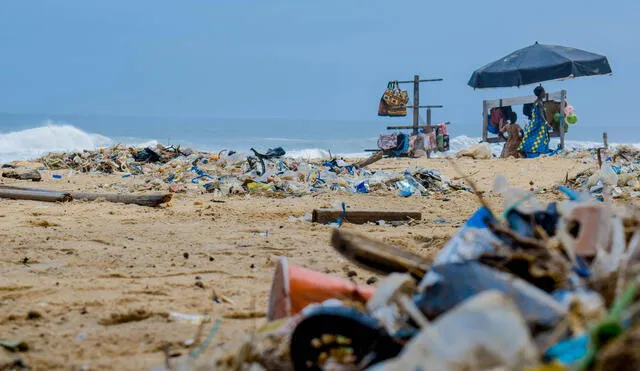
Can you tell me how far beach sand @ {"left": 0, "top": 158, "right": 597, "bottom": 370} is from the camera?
3107 mm

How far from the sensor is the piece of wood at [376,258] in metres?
2.22

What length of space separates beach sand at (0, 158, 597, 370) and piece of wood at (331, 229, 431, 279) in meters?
0.88

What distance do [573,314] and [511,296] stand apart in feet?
0.47

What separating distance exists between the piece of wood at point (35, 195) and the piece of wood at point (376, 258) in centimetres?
657

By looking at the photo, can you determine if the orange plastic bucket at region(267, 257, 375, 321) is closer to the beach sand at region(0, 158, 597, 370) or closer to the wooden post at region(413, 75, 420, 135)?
the beach sand at region(0, 158, 597, 370)

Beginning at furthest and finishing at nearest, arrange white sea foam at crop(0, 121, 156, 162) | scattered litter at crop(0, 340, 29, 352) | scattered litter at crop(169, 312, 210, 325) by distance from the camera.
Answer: white sea foam at crop(0, 121, 156, 162)
scattered litter at crop(169, 312, 210, 325)
scattered litter at crop(0, 340, 29, 352)

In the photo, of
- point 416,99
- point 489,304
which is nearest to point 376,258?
point 489,304

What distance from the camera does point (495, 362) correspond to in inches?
58.2

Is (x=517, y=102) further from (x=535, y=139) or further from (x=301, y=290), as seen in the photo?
(x=301, y=290)

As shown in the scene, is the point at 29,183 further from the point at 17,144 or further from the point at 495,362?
the point at 17,144

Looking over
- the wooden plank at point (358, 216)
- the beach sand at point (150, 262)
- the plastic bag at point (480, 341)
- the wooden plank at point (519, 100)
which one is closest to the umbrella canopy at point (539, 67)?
the wooden plank at point (519, 100)

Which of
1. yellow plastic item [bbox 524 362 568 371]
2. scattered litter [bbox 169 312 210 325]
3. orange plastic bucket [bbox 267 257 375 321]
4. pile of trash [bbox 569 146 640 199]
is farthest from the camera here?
pile of trash [bbox 569 146 640 199]

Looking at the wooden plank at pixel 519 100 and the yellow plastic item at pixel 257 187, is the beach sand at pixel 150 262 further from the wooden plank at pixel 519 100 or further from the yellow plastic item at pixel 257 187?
the wooden plank at pixel 519 100

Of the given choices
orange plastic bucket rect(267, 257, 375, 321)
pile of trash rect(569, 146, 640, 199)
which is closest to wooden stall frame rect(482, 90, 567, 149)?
pile of trash rect(569, 146, 640, 199)
